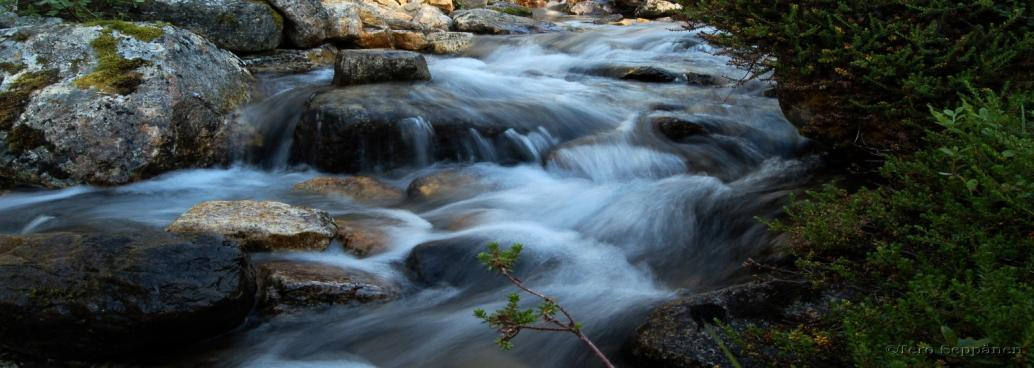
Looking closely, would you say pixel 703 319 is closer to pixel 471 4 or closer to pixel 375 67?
pixel 375 67

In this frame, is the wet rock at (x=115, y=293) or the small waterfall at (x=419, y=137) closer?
the wet rock at (x=115, y=293)

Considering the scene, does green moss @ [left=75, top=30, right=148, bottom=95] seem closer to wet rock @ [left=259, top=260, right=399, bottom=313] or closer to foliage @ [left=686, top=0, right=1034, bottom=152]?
wet rock @ [left=259, top=260, right=399, bottom=313]

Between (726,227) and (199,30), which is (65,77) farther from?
(726,227)

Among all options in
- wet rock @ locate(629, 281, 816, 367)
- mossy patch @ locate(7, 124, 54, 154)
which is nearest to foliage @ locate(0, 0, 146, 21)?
mossy patch @ locate(7, 124, 54, 154)

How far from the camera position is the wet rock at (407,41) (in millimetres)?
11547

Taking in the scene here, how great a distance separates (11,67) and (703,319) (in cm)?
639

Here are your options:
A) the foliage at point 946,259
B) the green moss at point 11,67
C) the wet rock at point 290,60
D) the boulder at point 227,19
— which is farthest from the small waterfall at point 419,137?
the foliage at point 946,259

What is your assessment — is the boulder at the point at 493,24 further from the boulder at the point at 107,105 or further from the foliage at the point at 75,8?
the boulder at the point at 107,105

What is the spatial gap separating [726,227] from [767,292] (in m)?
1.69

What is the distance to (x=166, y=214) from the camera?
17.5ft

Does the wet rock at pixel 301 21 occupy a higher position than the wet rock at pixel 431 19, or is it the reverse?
the wet rock at pixel 301 21

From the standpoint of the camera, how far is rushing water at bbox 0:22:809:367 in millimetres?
3693

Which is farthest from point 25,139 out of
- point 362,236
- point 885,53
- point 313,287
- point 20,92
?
point 885,53

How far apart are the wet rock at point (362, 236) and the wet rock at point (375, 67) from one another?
118 inches
